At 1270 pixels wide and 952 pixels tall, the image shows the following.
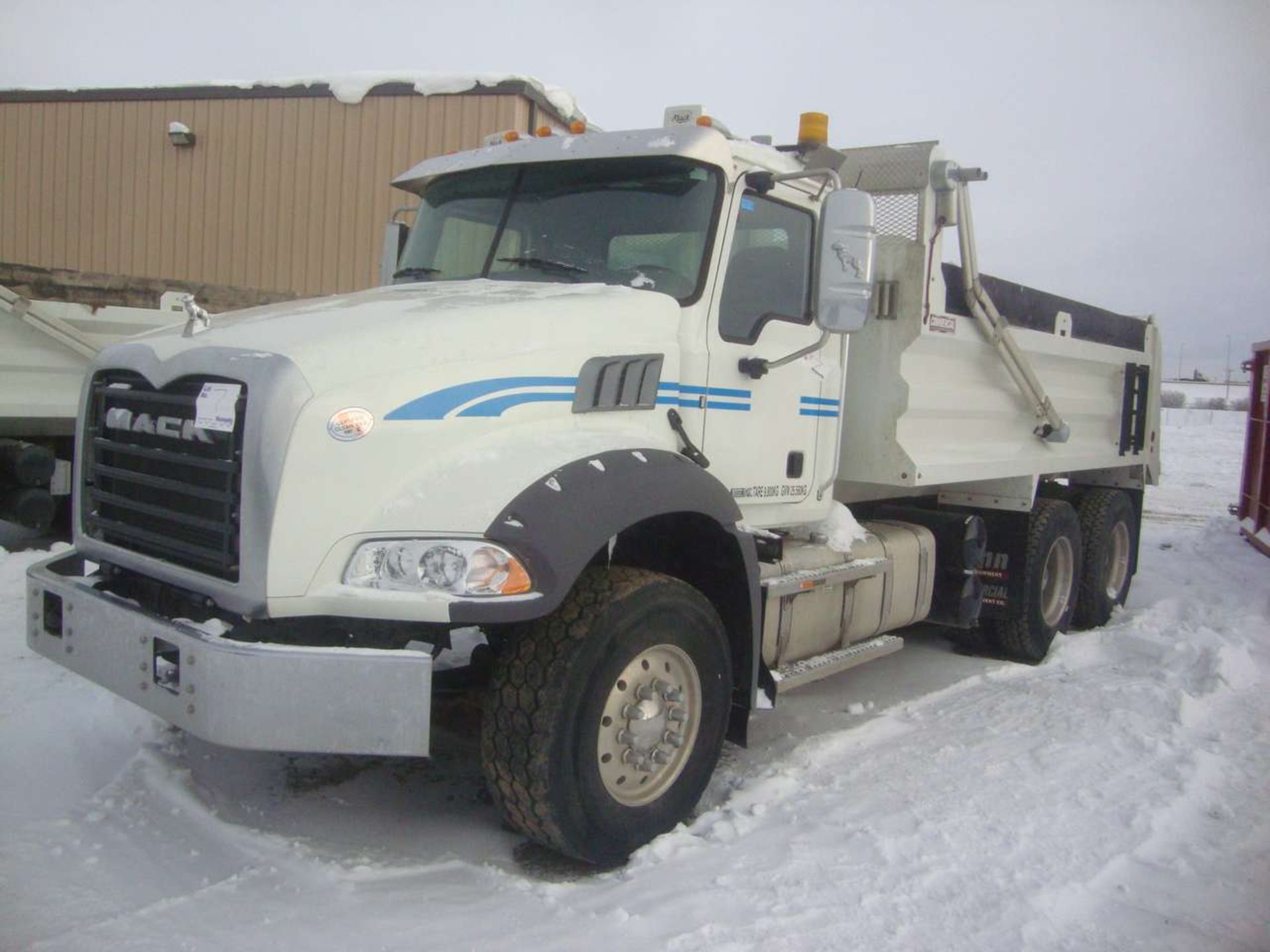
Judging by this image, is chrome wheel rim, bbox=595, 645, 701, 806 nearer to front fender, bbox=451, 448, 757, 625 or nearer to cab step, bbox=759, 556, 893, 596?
front fender, bbox=451, 448, 757, 625

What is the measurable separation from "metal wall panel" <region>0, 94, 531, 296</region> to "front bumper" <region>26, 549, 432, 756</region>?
9642 millimetres

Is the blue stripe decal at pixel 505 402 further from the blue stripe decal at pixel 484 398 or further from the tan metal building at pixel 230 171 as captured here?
the tan metal building at pixel 230 171

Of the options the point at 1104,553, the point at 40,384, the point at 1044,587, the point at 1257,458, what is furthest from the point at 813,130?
the point at 1257,458

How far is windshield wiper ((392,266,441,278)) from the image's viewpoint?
15.0 feet

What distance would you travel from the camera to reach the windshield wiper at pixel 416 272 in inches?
181

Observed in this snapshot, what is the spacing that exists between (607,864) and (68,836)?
5.85 feet

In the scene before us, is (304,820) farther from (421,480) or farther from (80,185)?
(80,185)

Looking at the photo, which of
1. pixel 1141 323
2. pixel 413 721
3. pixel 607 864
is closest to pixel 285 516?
pixel 413 721

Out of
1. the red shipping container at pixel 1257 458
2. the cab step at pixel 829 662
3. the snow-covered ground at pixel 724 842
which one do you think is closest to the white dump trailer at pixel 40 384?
the snow-covered ground at pixel 724 842

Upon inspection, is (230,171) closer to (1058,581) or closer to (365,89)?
(365,89)

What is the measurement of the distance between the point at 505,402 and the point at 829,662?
233 cm

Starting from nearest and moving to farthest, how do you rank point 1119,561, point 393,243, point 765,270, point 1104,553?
1. point 765,270
2. point 393,243
3. point 1104,553
4. point 1119,561

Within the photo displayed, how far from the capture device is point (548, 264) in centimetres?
419

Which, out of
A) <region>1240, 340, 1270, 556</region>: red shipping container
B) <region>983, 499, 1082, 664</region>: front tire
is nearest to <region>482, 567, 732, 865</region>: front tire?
<region>983, 499, 1082, 664</region>: front tire
